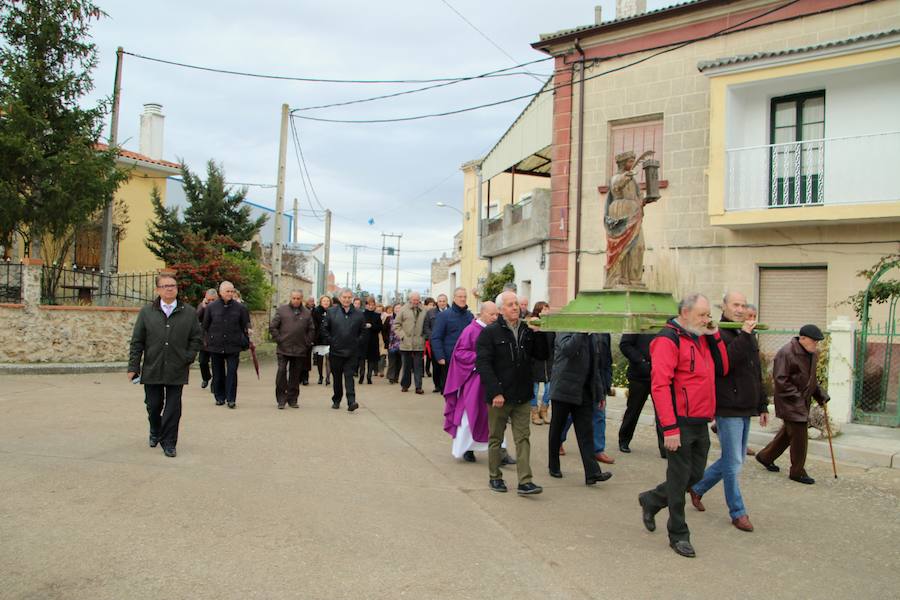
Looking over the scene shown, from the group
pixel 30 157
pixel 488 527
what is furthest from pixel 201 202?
pixel 488 527

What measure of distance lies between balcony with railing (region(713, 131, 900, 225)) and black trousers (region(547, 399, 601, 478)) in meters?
8.66

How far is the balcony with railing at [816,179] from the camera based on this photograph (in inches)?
516

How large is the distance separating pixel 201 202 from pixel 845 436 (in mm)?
21395

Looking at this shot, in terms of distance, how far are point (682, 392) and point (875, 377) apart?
7764mm

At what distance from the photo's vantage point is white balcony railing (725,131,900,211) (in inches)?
519

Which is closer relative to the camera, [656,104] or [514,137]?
[656,104]

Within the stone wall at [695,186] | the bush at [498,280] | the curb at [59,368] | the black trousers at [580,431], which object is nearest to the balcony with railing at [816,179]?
the stone wall at [695,186]

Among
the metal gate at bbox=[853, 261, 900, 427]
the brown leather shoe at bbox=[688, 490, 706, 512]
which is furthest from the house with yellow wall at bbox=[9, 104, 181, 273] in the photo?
the brown leather shoe at bbox=[688, 490, 706, 512]

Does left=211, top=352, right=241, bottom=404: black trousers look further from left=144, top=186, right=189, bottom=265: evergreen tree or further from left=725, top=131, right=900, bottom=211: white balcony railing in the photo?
left=144, top=186, right=189, bottom=265: evergreen tree

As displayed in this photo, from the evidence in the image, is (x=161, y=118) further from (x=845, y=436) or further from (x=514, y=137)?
(x=845, y=436)

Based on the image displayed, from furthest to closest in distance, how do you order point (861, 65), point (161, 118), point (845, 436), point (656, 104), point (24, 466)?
point (161, 118), point (656, 104), point (861, 65), point (845, 436), point (24, 466)

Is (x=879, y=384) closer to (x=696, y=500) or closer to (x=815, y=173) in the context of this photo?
(x=815, y=173)

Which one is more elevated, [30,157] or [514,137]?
[514,137]

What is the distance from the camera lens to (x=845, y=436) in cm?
925
